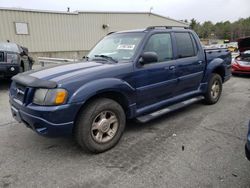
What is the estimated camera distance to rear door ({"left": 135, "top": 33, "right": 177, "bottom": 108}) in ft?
11.6

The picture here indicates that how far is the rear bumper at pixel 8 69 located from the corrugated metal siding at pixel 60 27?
320 inches

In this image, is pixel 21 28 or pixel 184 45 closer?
pixel 184 45

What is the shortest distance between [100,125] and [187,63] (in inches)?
88.4

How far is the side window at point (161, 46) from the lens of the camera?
3.75 meters

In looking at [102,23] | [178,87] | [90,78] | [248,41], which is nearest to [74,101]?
[90,78]

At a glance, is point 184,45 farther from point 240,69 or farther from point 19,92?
point 240,69

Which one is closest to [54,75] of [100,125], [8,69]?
[100,125]

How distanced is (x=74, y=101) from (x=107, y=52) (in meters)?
1.53

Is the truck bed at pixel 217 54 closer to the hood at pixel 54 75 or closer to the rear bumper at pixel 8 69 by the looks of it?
the hood at pixel 54 75

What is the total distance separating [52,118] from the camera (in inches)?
105

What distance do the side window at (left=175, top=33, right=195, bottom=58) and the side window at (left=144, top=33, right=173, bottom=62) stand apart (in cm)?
24

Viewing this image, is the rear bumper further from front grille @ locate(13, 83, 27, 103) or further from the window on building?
the window on building

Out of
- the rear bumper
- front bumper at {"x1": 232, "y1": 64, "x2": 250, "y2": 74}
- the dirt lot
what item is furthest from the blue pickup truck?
front bumper at {"x1": 232, "y1": 64, "x2": 250, "y2": 74}

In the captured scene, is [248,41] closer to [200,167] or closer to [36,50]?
[200,167]
